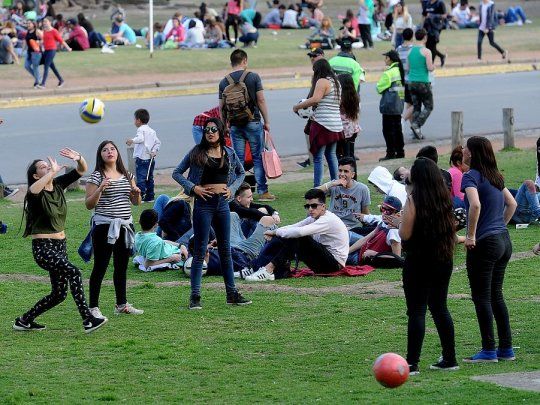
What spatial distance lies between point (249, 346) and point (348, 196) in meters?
4.47

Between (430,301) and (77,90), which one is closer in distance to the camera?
(430,301)

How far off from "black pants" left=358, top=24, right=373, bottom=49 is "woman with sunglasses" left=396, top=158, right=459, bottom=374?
33.0 metres

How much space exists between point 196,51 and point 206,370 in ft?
103

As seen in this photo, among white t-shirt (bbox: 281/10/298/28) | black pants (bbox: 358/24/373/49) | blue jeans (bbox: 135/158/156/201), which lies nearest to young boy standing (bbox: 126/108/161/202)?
blue jeans (bbox: 135/158/156/201)

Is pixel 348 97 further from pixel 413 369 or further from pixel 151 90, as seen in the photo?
pixel 151 90

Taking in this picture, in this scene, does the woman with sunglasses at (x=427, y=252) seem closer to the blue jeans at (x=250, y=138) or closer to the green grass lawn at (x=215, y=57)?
the blue jeans at (x=250, y=138)

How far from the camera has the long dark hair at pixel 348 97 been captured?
17922 millimetres

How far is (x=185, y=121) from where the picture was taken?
26.5 meters

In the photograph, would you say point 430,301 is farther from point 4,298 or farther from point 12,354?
point 4,298

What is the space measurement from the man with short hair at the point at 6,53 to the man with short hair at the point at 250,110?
20508mm

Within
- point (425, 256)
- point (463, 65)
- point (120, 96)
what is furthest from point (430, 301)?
point (463, 65)

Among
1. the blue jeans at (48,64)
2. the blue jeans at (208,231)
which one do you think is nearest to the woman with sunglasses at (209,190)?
the blue jeans at (208,231)

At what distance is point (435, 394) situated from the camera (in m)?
8.39

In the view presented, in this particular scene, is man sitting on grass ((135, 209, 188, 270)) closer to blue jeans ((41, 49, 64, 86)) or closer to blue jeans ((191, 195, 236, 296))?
blue jeans ((191, 195, 236, 296))
